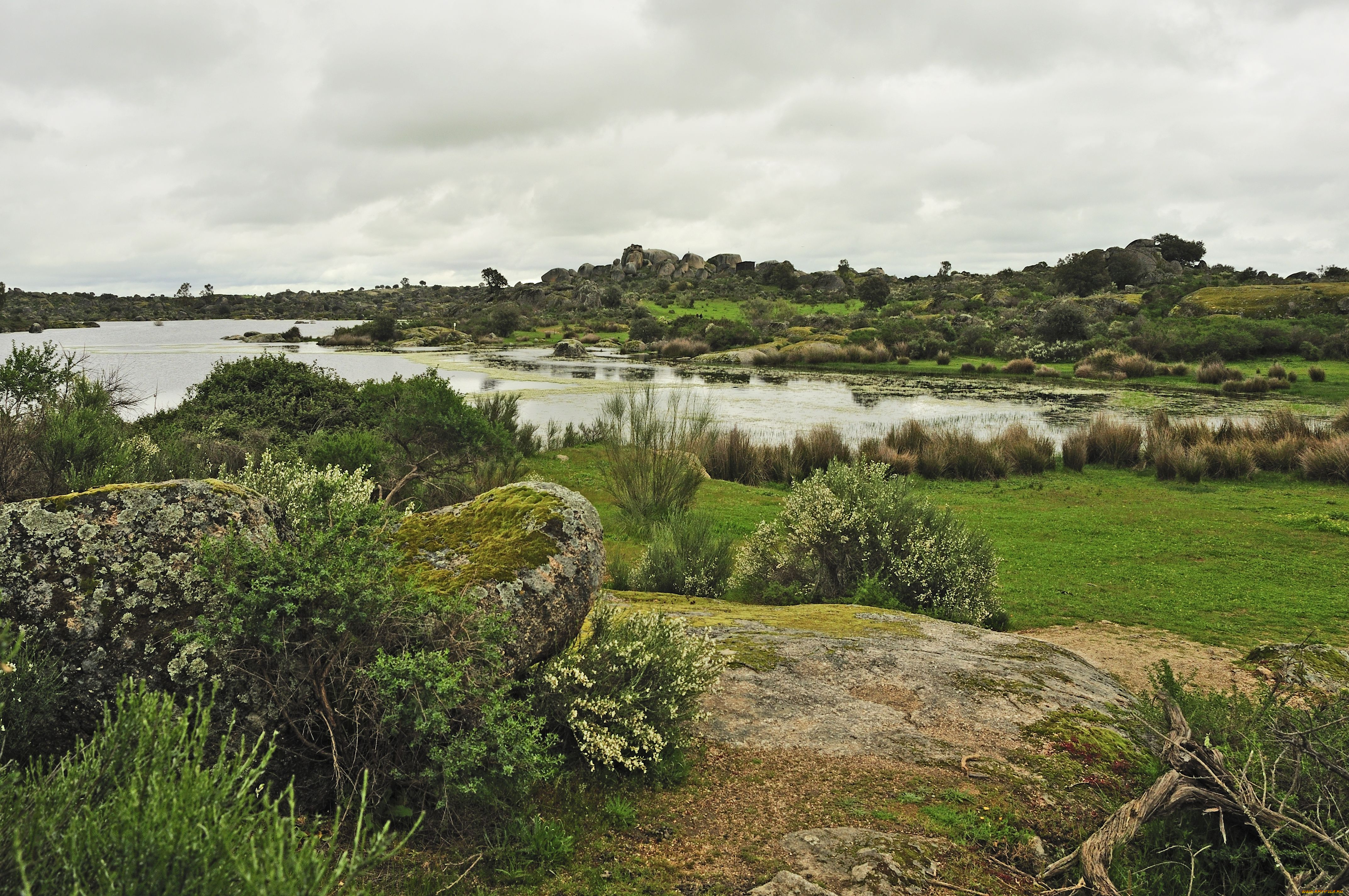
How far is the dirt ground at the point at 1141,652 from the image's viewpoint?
21.6 ft

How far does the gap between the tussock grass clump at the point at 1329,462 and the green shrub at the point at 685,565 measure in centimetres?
1614

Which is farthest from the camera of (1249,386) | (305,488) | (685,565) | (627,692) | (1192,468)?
(1249,386)

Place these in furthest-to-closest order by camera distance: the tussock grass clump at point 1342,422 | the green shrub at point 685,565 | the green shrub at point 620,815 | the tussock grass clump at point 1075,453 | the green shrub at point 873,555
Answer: the tussock grass clump at point 1342,422
the tussock grass clump at point 1075,453
the green shrub at point 685,565
the green shrub at point 873,555
the green shrub at point 620,815

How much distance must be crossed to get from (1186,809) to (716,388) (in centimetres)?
3069

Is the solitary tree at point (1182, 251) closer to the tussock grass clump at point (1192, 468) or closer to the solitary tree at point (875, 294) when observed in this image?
the solitary tree at point (875, 294)

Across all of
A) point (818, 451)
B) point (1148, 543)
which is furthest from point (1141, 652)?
point (818, 451)

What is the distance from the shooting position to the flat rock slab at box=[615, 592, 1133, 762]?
424cm

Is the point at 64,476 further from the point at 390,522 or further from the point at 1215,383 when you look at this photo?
the point at 1215,383

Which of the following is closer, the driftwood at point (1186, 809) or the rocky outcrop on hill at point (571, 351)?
the driftwood at point (1186, 809)

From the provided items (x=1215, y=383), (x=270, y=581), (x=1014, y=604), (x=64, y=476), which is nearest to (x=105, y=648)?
(x=270, y=581)

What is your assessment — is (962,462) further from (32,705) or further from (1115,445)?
(32,705)

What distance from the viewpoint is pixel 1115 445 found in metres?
19.4

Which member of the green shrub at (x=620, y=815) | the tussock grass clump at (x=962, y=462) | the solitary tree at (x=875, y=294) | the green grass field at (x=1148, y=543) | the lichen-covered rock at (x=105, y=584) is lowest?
the green grass field at (x=1148, y=543)

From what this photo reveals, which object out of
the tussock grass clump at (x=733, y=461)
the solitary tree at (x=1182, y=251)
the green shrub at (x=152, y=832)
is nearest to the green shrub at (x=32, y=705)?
the green shrub at (x=152, y=832)
